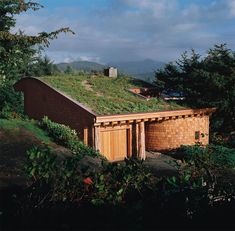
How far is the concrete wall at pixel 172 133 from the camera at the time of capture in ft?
74.7

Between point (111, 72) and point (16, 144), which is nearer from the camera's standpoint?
point (16, 144)

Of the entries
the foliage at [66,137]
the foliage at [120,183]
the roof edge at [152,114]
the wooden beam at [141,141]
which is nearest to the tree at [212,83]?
the roof edge at [152,114]

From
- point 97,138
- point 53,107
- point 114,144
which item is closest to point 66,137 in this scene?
point 97,138

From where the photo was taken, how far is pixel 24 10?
25.7 metres

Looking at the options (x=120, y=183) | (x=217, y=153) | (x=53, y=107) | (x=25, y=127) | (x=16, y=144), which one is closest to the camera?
(x=120, y=183)

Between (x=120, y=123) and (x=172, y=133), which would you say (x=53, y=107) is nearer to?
(x=120, y=123)

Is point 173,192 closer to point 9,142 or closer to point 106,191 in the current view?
point 106,191

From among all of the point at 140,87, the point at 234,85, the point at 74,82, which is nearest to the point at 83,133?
the point at 74,82

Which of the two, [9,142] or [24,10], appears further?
[24,10]

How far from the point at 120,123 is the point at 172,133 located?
12.2 ft

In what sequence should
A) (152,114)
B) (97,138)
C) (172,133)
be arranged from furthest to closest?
(172,133) → (152,114) → (97,138)

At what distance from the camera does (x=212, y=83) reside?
80.2 ft

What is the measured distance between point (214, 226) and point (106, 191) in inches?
72.5

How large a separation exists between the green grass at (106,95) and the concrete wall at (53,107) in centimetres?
49
